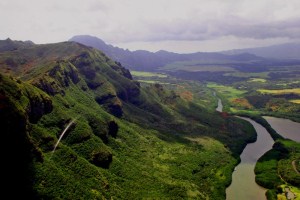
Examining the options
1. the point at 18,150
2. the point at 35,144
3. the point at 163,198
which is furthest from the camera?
the point at 163,198

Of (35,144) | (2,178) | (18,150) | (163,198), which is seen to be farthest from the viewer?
(163,198)

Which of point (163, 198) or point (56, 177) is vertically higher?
point (56, 177)

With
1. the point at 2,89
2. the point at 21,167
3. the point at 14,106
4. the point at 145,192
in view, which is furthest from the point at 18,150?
the point at 145,192

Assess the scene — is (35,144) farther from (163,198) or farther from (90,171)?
(163,198)

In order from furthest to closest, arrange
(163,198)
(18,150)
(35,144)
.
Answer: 1. (163,198)
2. (35,144)
3. (18,150)

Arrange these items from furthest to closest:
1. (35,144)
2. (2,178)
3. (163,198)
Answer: (163,198) < (35,144) < (2,178)

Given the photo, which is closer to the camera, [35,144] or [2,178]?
[2,178]

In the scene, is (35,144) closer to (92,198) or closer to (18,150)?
(18,150)

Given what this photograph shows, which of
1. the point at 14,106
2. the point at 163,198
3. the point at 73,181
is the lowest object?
the point at 163,198

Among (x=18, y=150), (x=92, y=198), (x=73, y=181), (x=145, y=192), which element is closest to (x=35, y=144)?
(x=18, y=150)

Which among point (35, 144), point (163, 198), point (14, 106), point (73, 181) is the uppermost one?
point (14, 106)
